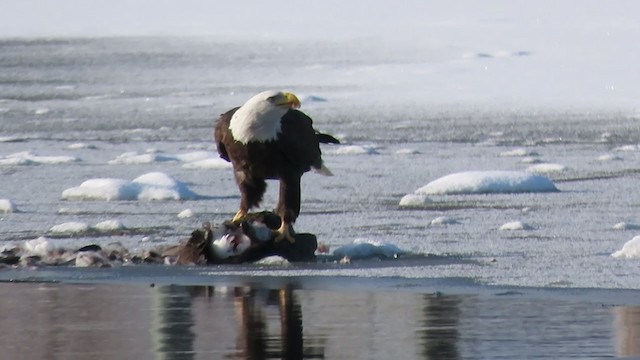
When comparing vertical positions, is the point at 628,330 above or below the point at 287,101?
below

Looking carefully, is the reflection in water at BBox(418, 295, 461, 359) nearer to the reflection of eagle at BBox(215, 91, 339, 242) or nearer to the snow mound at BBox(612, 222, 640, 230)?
the reflection of eagle at BBox(215, 91, 339, 242)

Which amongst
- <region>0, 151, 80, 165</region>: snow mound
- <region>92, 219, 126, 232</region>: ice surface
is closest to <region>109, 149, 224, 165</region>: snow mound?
<region>0, 151, 80, 165</region>: snow mound

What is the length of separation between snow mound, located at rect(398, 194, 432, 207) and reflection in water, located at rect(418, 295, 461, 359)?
3992 mm

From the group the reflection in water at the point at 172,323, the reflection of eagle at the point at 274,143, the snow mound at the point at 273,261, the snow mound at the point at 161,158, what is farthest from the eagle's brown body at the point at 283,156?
the snow mound at the point at 161,158

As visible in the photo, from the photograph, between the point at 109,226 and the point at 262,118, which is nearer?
the point at 262,118

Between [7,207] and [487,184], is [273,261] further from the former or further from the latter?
[487,184]

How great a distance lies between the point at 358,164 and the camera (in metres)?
14.2

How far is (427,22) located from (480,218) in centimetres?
3041

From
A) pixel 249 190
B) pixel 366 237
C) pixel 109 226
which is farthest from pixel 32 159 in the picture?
pixel 249 190

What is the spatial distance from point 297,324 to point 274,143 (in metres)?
2.48

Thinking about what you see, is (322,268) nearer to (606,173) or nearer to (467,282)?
(467,282)

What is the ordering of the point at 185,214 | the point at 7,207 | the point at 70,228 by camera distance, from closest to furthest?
1. the point at 70,228
2. the point at 185,214
3. the point at 7,207

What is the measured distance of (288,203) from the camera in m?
8.67

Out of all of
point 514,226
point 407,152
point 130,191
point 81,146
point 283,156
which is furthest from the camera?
point 81,146
